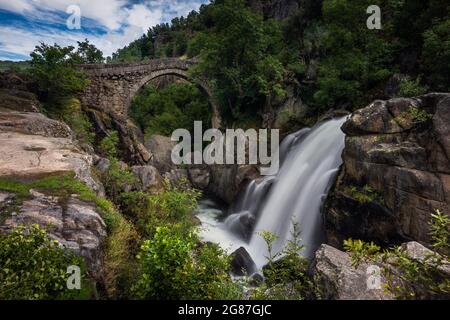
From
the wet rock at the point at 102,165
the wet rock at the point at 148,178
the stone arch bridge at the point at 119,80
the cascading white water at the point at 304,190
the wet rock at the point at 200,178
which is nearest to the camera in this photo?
the wet rock at the point at 102,165

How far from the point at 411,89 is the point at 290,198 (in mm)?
6948

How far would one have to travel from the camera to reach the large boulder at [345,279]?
142 inches

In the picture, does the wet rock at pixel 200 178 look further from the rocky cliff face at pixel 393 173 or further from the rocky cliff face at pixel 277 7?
the rocky cliff face at pixel 277 7

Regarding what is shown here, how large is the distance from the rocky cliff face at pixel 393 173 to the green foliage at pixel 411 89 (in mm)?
4146

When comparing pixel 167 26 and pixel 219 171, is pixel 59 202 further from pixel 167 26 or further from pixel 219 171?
pixel 167 26

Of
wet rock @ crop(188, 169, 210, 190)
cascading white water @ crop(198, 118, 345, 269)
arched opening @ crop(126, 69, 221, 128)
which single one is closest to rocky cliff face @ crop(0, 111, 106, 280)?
cascading white water @ crop(198, 118, 345, 269)

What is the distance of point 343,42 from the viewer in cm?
1684

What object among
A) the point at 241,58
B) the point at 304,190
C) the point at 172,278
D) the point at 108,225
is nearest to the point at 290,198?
the point at 304,190

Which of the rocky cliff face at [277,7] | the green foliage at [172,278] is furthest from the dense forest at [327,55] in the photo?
the green foliage at [172,278]

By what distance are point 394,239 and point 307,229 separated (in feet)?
12.5

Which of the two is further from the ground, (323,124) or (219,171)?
(323,124)

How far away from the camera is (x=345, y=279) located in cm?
385

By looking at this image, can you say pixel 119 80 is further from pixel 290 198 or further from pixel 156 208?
pixel 156 208
